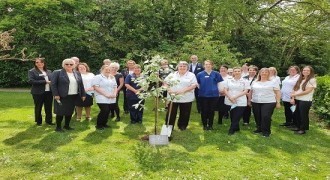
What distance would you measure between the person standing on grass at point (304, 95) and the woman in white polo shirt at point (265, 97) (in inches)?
30.6

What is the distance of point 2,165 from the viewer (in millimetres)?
6254

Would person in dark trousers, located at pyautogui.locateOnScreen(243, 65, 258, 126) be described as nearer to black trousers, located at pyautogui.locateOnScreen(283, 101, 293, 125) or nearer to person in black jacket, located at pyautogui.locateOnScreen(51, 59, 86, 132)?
black trousers, located at pyautogui.locateOnScreen(283, 101, 293, 125)

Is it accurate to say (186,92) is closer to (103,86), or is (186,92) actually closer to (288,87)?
(103,86)

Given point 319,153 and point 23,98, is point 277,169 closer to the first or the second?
point 319,153

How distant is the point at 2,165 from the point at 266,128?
19.5 ft

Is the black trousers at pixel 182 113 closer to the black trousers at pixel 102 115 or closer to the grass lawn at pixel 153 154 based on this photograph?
the grass lawn at pixel 153 154

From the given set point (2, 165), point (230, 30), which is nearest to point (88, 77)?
point (2, 165)

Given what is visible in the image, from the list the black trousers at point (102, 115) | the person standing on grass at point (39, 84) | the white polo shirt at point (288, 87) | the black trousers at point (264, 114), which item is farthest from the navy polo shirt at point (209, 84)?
the person standing on grass at point (39, 84)

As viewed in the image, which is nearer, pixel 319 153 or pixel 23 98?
pixel 319 153

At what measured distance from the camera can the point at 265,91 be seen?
333 inches

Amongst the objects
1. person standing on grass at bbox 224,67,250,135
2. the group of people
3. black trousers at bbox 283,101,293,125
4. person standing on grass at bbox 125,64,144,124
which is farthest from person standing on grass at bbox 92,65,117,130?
black trousers at bbox 283,101,293,125

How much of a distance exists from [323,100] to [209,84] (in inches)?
183

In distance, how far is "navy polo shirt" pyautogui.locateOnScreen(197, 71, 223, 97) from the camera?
886cm

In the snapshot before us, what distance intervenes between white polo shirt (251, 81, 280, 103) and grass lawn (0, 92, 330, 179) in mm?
936
